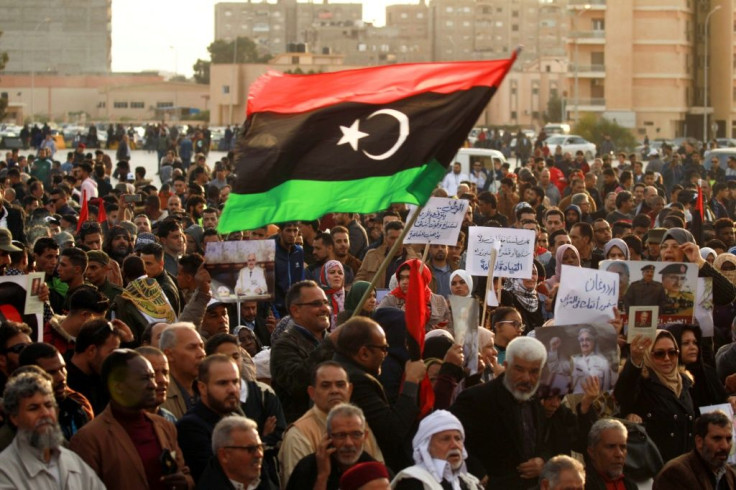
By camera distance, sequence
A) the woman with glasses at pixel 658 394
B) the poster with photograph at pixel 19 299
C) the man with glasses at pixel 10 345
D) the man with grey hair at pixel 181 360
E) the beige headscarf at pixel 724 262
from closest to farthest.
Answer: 1. the man with glasses at pixel 10 345
2. the man with grey hair at pixel 181 360
3. the poster with photograph at pixel 19 299
4. the woman with glasses at pixel 658 394
5. the beige headscarf at pixel 724 262

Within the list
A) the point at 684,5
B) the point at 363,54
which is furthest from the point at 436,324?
the point at 363,54

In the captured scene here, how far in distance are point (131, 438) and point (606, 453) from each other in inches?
99.0

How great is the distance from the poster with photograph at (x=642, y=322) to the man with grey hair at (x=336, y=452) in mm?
2820

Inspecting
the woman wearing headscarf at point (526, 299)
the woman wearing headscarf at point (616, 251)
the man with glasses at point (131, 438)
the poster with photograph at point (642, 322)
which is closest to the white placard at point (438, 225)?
the woman wearing headscarf at point (526, 299)

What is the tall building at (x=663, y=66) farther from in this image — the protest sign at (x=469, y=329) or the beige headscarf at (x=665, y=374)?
the protest sign at (x=469, y=329)

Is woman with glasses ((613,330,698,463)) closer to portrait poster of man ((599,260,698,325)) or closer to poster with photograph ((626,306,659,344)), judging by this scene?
poster with photograph ((626,306,659,344))

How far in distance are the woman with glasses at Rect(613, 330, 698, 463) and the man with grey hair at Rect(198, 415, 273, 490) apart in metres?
3.09

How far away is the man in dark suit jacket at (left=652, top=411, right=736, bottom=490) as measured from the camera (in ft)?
25.0

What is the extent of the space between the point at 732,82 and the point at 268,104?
83350mm

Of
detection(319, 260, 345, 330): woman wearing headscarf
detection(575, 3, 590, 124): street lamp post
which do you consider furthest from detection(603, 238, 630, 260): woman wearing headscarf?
detection(575, 3, 590, 124): street lamp post

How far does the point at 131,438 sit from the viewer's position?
20.8 feet

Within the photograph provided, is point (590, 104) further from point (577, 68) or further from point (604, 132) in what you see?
point (604, 132)

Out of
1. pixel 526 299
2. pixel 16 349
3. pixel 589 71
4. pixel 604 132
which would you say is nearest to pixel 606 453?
pixel 16 349

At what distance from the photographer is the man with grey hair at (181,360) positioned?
7387 millimetres
